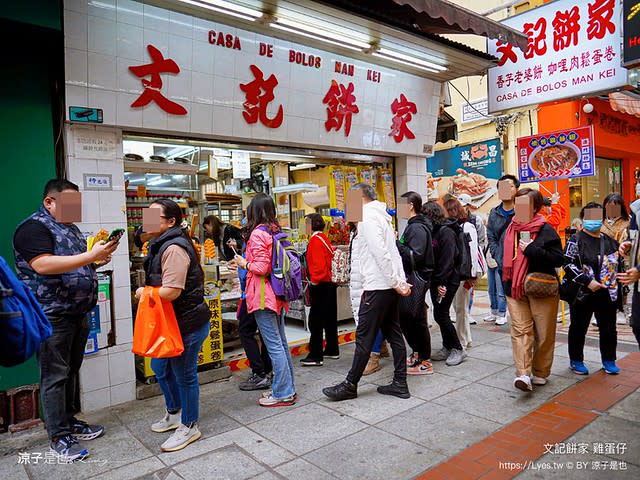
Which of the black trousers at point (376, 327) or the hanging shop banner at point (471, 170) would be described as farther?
the hanging shop banner at point (471, 170)

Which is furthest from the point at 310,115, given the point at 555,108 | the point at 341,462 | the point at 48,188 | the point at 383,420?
the point at 555,108

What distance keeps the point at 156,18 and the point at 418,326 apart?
4156 millimetres

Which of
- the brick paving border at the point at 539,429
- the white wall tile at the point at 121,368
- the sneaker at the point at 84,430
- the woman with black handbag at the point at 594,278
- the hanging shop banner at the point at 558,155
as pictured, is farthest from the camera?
the hanging shop banner at the point at 558,155

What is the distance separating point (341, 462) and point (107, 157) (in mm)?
3434

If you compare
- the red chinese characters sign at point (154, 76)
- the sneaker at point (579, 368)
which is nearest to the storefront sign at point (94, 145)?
the red chinese characters sign at point (154, 76)

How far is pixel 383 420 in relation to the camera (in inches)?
151

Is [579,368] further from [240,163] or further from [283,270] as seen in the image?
[240,163]

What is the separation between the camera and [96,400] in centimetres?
425

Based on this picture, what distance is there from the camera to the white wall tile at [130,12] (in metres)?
4.16

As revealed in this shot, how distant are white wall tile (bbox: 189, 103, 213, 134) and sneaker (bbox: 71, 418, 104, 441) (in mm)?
2957

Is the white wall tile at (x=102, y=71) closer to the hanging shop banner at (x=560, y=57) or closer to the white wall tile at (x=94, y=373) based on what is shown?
the white wall tile at (x=94, y=373)

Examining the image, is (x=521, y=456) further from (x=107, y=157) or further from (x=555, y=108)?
(x=555, y=108)

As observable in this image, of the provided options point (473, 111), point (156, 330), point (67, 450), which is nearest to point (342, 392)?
point (156, 330)

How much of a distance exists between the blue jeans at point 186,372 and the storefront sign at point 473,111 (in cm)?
986
